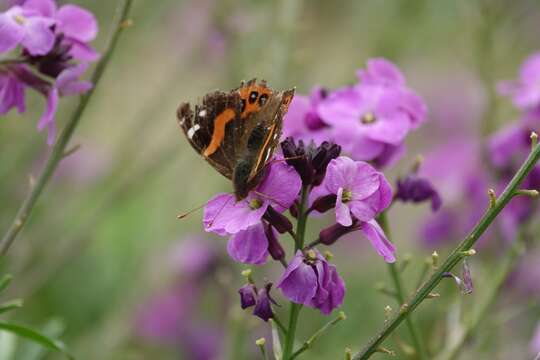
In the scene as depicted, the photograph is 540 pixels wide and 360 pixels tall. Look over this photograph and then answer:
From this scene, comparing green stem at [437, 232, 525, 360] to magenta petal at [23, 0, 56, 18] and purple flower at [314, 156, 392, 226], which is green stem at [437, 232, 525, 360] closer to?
purple flower at [314, 156, 392, 226]

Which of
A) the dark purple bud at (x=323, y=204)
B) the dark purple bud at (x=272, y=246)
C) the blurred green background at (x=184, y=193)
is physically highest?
the dark purple bud at (x=323, y=204)

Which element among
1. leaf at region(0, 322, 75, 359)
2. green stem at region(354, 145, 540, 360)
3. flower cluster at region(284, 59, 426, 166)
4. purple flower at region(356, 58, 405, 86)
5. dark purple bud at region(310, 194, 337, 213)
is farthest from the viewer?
purple flower at region(356, 58, 405, 86)

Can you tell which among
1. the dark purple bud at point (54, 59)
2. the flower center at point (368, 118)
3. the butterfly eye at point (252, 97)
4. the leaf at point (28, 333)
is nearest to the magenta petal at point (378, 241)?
the butterfly eye at point (252, 97)

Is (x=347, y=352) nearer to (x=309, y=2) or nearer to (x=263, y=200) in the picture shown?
(x=263, y=200)

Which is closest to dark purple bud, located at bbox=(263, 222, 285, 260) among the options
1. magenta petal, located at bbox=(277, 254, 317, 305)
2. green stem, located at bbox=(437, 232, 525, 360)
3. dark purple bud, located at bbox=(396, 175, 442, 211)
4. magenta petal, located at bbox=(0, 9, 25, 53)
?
magenta petal, located at bbox=(277, 254, 317, 305)

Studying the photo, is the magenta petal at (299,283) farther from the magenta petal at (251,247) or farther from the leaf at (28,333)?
the leaf at (28,333)
